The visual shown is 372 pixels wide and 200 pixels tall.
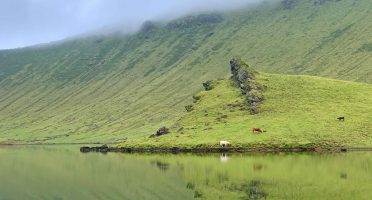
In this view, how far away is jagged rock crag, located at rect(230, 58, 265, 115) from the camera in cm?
16200

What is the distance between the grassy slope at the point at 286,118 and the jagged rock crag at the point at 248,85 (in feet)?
6.63

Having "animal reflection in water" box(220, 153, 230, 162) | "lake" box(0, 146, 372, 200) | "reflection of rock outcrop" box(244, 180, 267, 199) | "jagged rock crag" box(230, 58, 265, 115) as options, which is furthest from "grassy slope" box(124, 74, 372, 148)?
"reflection of rock outcrop" box(244, 180, 267, 199)

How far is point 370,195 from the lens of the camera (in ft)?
168

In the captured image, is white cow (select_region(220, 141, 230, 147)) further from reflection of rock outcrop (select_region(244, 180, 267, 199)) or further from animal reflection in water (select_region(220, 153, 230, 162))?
reflection of rock outcrop (select_region(244, 180, 267, 199))

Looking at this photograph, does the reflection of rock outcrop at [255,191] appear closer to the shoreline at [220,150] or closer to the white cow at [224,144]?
the shoreline at [220,150]

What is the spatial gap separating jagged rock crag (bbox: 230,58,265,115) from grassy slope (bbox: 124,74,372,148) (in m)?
2.02

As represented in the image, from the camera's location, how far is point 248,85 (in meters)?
171

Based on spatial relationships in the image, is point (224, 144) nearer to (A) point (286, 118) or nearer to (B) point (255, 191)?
(A) point (286, 118)

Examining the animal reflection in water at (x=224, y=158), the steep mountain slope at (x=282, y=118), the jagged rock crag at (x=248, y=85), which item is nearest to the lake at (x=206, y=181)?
the animal reflection in water at (x=224, y=158)

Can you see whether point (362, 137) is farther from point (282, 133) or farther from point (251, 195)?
point (251, 195)

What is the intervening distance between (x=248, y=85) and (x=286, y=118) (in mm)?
28050

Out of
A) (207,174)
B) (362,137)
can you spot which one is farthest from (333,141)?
(207,174)

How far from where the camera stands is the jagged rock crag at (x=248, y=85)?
531 feet

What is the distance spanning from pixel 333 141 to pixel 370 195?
2850 inches
